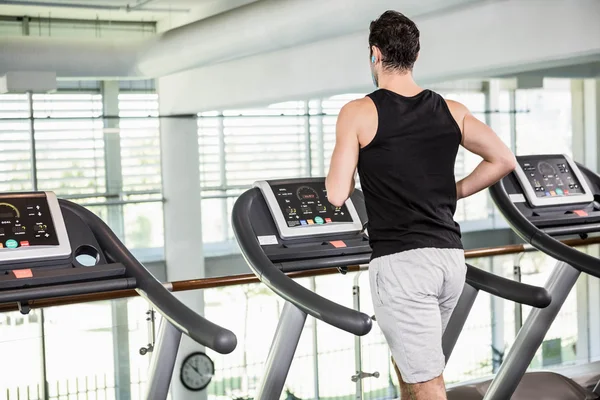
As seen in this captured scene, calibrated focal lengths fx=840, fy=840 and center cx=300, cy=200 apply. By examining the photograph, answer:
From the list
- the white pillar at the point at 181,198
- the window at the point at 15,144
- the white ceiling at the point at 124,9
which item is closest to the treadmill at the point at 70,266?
the white ceiling at the point at 124,9

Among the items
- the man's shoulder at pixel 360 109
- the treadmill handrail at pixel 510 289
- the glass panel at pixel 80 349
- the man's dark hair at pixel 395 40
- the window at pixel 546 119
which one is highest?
the window at pixel 546 119

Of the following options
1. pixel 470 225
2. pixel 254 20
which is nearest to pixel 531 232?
pixel 254 20

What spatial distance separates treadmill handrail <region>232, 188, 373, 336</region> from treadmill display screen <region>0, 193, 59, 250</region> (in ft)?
1.84

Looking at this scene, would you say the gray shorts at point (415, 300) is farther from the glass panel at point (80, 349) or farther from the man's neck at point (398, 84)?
the glass panel at point (80, 349)

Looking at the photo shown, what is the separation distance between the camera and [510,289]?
94.3 inches

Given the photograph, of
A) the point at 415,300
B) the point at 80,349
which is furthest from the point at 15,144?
the point at 415,300

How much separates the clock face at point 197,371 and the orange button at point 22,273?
111 cm

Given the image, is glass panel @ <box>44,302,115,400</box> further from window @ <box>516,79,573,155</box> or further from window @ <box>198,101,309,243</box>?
window @ <box>516,79,573,155</box>

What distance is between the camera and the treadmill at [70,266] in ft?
7.18

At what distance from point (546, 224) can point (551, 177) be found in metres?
0.26

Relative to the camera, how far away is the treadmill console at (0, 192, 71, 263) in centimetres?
228

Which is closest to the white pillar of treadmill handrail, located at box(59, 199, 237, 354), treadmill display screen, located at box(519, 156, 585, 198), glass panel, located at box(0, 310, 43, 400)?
treadmill display screen, located at box(519, 156, 585, 198)

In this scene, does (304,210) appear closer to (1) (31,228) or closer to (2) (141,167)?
(1) (31,228)

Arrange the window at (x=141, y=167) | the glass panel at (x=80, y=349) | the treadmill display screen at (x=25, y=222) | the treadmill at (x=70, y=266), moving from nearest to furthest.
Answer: the treadmill at (x=70, y=266), the treadmill display screen at (x=25, y=222), the glass panel at (x=80, y=349), the window at (x=141, y=167)
